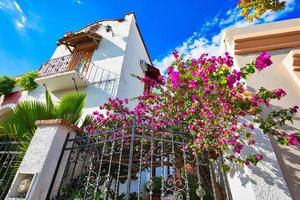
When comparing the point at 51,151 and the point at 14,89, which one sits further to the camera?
the point at 14,89

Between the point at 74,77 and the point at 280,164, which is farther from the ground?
the point at 74,77

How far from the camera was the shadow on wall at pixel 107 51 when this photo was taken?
375 inches

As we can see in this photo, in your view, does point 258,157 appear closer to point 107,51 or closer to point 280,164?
point 280,164

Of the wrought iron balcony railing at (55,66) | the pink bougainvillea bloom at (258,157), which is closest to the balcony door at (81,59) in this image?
the wrought iron balcony railing at (55,66)

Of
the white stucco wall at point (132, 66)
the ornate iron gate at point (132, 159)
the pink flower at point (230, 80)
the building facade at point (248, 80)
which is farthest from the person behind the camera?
the white stucco wall at point (132, 66)

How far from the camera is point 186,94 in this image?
168 inches

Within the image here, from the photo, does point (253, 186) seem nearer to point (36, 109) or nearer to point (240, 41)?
point (240, 41)

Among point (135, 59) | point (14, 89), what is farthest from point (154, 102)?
point (14, 89)

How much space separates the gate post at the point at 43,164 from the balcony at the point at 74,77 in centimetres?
399

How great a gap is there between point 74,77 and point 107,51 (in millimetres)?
2511

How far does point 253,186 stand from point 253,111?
116 cm

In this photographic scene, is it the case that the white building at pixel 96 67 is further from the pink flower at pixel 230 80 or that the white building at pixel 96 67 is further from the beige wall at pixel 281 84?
the pink flower at pixel 230 80

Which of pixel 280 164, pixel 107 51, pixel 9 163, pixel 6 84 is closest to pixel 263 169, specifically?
pixel 280 164

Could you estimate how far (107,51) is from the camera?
32.2 feet
